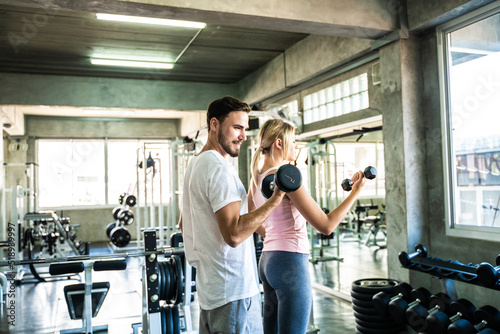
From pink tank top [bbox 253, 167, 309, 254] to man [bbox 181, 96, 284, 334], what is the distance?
0.31 meters

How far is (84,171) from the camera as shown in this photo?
10367 millimetres

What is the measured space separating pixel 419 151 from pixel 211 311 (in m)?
2.60

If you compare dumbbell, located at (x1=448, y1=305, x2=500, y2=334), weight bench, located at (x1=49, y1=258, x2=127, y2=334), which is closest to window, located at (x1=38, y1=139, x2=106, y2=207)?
weight bench, located at (x1=49, y1=258, x2=127, y2=334)

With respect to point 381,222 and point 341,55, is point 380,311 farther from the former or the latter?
point 381,222

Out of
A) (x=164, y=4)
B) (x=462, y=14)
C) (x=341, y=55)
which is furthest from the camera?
(x=341, y=55)

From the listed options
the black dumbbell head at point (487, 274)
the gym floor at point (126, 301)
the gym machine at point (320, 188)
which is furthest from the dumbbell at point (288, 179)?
the gym machine at point (320, 188)

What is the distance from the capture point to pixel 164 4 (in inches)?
111

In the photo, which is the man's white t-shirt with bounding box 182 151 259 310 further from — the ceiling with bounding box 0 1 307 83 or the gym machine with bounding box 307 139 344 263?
the gym machine with bounding box 307 139 344 263

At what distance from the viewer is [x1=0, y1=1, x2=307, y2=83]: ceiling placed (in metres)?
4.23

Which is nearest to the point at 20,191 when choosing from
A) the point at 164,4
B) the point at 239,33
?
the point at 239,33

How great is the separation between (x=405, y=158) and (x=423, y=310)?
1152mm

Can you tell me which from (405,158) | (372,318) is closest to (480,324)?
(372,318)

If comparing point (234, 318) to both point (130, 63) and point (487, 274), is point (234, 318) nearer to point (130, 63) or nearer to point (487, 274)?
point (487, 274)

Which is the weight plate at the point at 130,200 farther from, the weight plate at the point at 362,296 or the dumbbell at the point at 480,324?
the dumbbell at the point at 480,324
